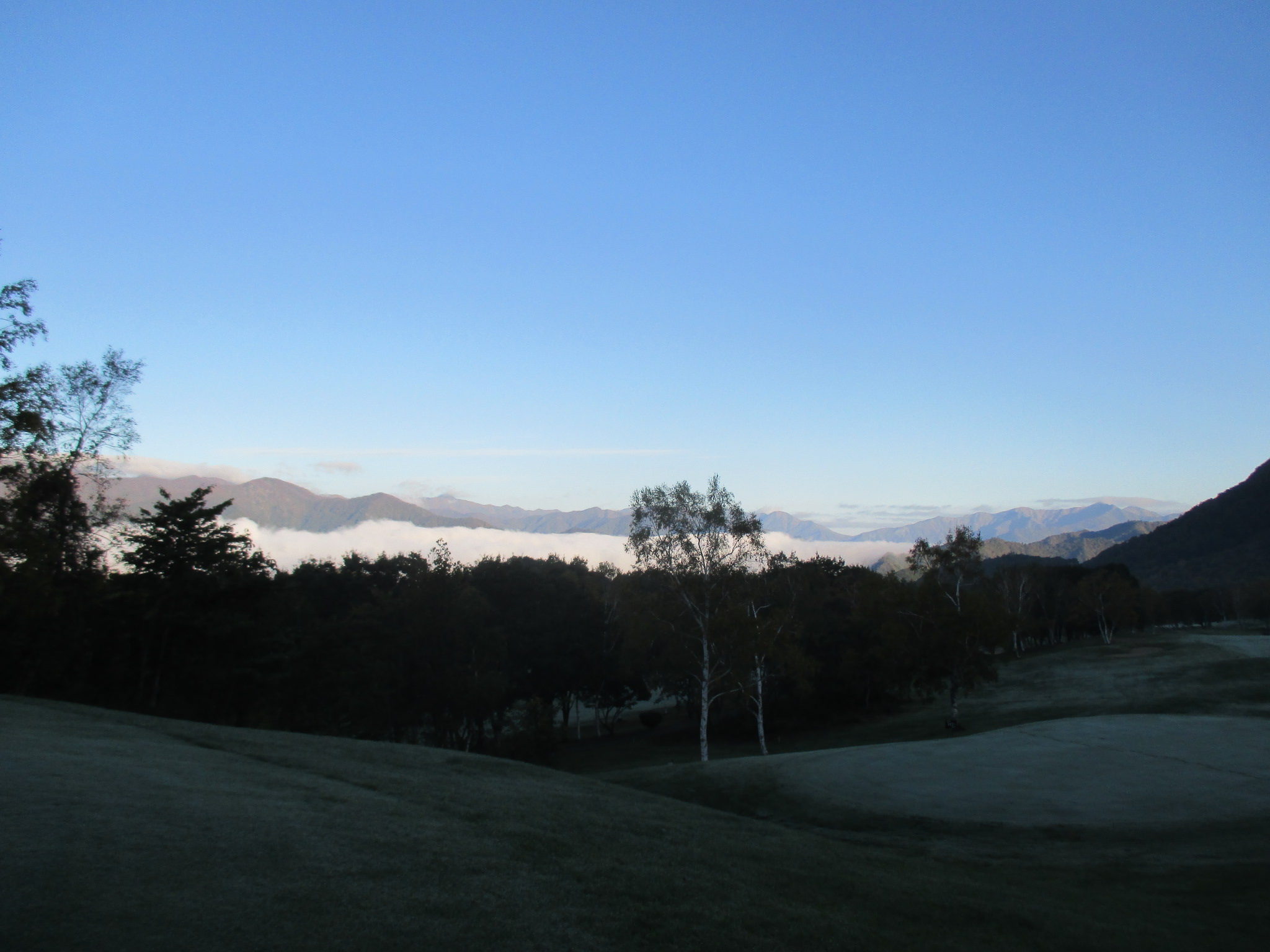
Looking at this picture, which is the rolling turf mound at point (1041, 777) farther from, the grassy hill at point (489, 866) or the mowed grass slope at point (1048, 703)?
the mowed grass slope at point (1048, 703)

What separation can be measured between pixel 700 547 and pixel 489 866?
38084 mm

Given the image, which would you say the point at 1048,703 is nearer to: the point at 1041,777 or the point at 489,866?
the point at 1041,777

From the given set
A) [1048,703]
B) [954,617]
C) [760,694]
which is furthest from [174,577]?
[1048,703]

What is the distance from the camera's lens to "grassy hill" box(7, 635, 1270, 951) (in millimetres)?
9086

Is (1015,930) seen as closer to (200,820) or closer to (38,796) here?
(200,820)

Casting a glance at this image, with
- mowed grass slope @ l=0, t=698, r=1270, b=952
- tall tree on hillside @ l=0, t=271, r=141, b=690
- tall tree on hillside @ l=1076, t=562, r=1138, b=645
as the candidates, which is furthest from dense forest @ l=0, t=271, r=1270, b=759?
tall tree on hillside @ l=1076, t=562, r=1138, b=645

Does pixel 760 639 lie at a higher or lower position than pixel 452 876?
higher

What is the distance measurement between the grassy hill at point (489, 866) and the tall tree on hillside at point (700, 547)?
2486 centimetres

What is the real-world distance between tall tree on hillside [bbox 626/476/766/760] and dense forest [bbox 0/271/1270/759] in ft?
0.39

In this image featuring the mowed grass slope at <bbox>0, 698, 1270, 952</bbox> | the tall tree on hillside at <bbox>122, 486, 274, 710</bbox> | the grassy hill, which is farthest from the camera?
the tall tree on hillside at <bbox>122, 486, 274, 710</bbox>

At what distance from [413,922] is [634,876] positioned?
4.63 m

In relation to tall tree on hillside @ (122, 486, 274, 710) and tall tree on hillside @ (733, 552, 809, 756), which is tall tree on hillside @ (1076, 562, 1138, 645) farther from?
tall tree on hillside @ (122, 486, 274, 710)

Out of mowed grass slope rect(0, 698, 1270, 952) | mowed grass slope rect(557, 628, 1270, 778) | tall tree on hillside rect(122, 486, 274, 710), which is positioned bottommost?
mowed grass slope rect(557, 628, 1270, 778)

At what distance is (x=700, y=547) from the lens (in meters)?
49.8
